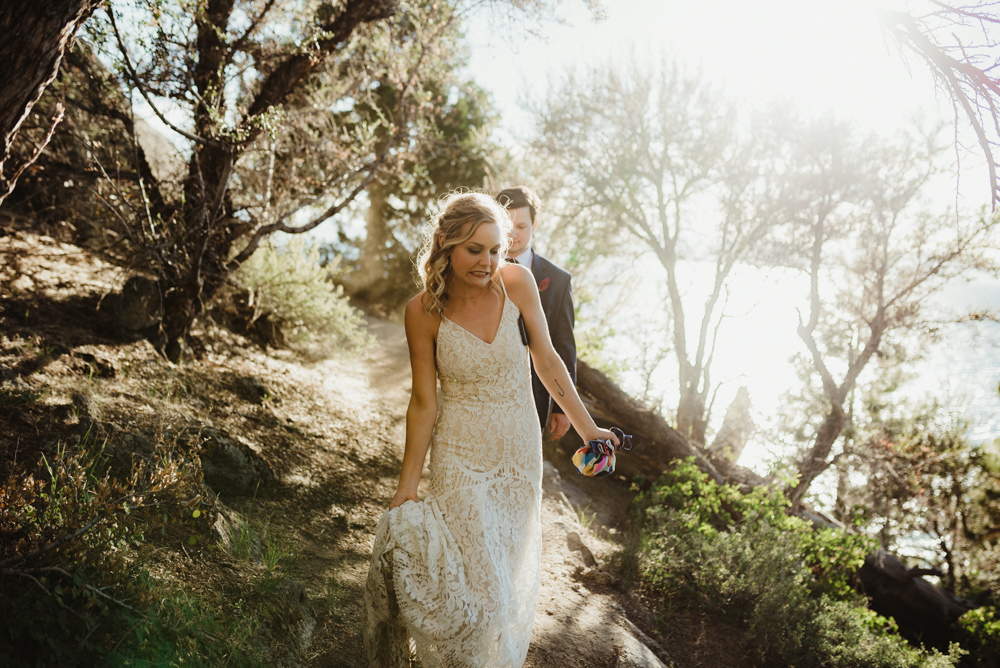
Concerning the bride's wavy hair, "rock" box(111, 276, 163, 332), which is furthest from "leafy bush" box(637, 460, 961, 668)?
"rock" box(111, 276, 163, 332)

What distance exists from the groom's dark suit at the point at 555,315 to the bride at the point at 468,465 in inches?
46.0

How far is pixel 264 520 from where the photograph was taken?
3.43 m

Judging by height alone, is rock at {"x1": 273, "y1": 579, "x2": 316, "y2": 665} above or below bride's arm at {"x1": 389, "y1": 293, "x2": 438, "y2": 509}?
below

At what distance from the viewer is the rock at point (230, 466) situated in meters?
3.53

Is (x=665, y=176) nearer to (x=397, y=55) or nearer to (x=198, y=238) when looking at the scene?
(x=397, y=55)

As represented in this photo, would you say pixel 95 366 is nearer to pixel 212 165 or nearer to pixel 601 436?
pixel 212 165

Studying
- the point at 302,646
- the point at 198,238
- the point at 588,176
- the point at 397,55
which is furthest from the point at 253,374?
the point at 588,176

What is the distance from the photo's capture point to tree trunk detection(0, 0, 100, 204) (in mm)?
2061

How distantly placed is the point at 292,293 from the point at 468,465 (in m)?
5.16

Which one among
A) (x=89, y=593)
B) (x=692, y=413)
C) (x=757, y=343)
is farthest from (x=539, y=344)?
(x=757, y=343)

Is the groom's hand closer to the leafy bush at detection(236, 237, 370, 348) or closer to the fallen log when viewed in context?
the fallen log

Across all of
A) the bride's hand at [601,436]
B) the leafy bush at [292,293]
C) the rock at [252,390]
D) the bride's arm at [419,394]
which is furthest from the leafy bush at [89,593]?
the leafy bush at [292,293]

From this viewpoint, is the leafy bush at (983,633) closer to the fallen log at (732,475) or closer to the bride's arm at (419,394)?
the fallen log at (732,475)

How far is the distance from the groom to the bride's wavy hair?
4.39ft
